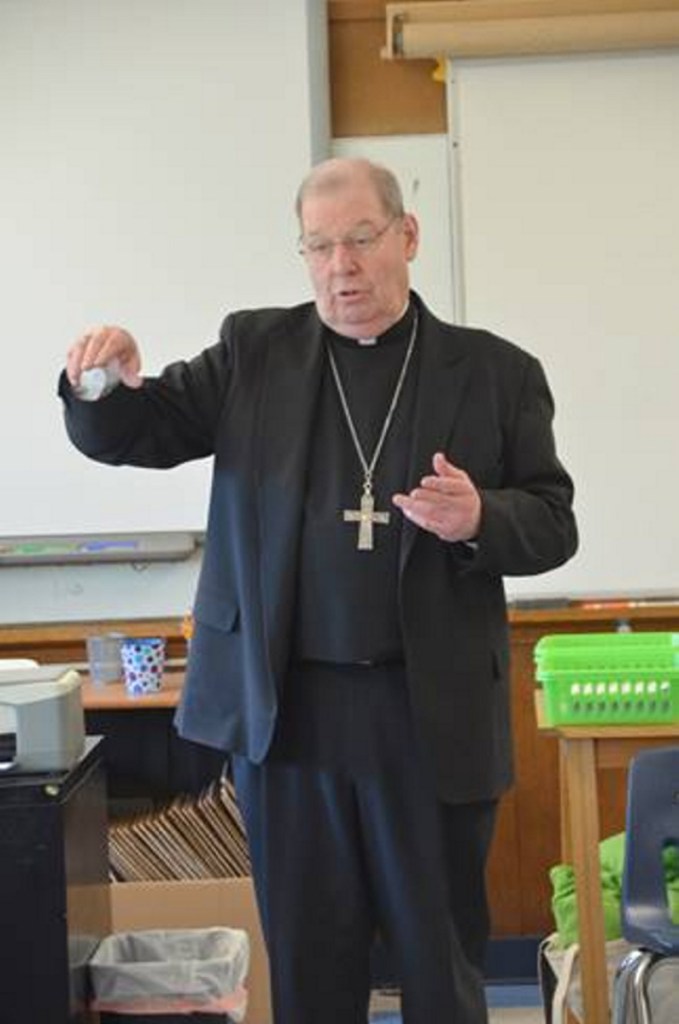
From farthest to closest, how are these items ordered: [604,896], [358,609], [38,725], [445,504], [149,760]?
1. [149,760]
2. [604,896]
3. [38,725]
4. [358,609]
5. [445,504]

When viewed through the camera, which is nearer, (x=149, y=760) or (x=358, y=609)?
→ (x=358, y=609)

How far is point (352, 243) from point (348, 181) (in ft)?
0.27

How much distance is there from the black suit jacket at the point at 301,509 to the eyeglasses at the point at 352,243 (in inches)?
4.6

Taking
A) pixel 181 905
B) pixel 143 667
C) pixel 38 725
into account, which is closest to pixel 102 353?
pixel 38 725

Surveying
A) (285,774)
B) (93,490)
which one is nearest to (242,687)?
(285,774)

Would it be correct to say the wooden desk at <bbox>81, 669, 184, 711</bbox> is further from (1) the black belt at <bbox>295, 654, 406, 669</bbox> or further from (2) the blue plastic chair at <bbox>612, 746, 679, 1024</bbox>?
(1) the black belt at <bbox>295, 654, 406, 669</bbox>

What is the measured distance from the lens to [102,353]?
1574 millimetres

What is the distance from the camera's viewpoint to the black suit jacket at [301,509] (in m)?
1.58

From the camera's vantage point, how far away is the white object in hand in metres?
1.58

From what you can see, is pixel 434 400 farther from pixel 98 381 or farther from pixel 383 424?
pixel 98 381

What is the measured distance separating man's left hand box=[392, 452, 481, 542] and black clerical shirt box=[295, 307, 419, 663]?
0.34 feet

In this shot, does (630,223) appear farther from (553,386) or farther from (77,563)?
(77,563)

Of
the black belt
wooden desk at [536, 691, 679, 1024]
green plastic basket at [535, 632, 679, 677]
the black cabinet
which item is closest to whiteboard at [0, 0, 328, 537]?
green plastic basket at [535, 632, 679, 677]

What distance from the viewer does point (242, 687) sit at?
1.63 meters
